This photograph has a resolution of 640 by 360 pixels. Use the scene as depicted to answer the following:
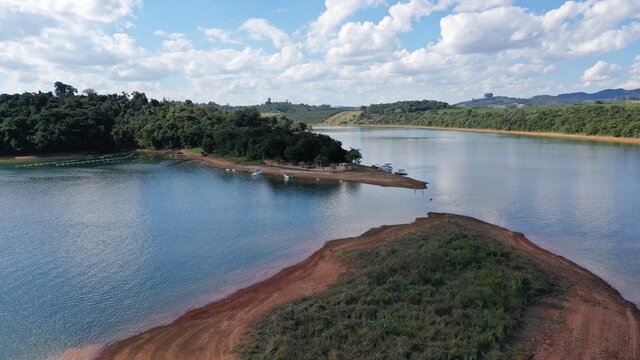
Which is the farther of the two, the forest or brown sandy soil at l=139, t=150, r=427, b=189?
the forest

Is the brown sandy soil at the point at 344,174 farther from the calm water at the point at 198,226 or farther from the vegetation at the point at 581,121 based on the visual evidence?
the vegetation at the point at 581,121

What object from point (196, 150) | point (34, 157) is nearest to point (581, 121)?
point (196, 150)

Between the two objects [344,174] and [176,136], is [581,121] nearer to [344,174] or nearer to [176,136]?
[344,174]

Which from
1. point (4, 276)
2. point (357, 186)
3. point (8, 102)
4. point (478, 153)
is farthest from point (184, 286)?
point (8, 102)

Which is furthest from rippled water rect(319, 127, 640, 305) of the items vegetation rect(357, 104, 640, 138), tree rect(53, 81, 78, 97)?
tree rect(53, 81, 78, 97)

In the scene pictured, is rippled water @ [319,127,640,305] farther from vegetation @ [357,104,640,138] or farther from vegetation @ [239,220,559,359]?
vegetation @ [357,104,640,138]

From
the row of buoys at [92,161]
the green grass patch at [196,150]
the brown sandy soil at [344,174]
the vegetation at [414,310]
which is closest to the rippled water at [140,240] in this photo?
the brown sandy soil at [344,174]

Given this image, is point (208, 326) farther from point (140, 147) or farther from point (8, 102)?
point (8, 102)
